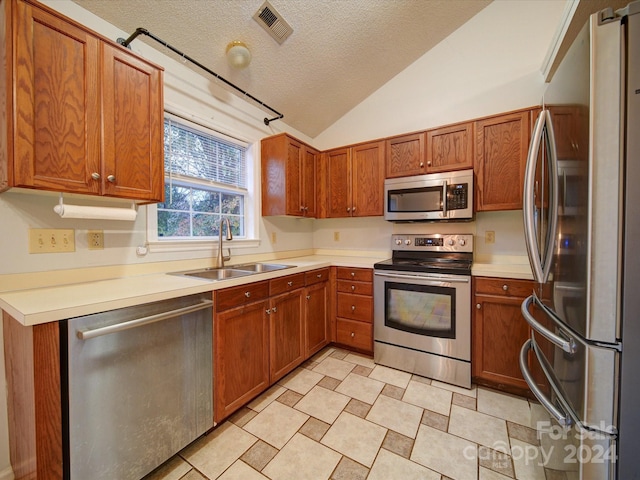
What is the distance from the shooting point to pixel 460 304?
1994mm

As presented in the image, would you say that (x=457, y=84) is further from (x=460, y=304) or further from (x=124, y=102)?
(x=124, y=102)

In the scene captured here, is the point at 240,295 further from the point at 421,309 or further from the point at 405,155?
the point at 405,155

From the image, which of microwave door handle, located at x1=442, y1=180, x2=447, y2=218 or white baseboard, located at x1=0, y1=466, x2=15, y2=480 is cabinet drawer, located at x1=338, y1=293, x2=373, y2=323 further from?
white baseboard, located at x1=0, y1=466, x2=15, y2=480

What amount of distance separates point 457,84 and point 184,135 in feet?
8.56

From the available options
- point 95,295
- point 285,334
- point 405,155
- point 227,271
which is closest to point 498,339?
point 285,334

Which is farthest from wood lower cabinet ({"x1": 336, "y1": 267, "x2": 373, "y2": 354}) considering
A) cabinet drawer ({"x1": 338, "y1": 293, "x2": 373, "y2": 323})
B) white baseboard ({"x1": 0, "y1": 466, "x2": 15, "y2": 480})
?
white baseboard ({"x1": 0, "y1": 466, "x2": 15, "y2": 480})

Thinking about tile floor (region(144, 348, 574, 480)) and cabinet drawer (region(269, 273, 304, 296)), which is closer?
tile floor (region(144, 348, 574, 480))

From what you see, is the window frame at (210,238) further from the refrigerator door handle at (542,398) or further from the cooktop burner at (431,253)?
the refrigerator door handle at (542,398)

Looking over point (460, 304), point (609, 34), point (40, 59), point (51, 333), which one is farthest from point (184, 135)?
point (460, 304)

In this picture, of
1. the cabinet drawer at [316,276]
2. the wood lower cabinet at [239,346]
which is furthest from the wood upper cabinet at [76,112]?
the cabinet drawer at [316,276]

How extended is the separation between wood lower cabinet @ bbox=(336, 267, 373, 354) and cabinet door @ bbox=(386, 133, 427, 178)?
1.05 metres

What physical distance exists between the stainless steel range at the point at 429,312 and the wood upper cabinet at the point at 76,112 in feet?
6.36

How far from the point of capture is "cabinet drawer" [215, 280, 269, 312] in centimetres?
153

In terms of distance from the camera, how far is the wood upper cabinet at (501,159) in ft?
6.76
